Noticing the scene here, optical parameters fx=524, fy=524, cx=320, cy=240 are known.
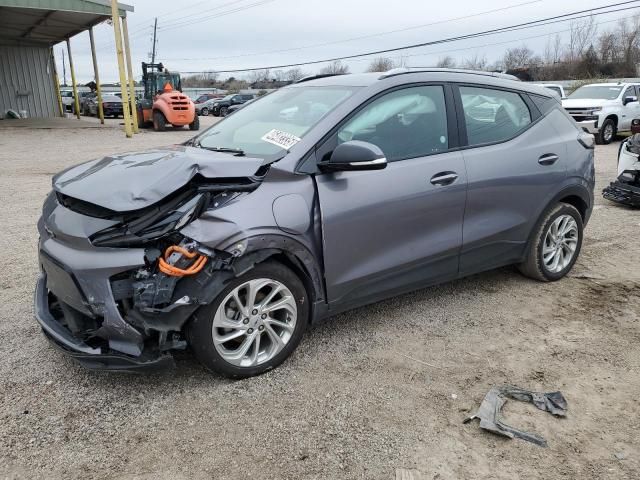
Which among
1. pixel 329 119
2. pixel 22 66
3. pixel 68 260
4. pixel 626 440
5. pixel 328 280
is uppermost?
pixel 22 66

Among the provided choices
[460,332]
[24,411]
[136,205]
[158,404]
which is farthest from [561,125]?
[24,411]

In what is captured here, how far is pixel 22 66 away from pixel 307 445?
27.9m

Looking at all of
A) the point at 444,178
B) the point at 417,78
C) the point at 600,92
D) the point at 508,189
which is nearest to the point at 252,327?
the point at 444,178

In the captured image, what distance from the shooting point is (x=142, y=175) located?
9.66ft

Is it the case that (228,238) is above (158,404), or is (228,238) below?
above

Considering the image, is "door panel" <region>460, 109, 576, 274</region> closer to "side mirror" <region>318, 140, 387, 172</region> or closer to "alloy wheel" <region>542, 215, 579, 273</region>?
"alloy wheel" <region>542, 215, 579, 273</region>

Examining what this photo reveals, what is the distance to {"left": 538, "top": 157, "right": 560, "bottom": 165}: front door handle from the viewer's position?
4.14m

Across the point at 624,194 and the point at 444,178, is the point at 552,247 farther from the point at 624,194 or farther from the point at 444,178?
the point at 624,194

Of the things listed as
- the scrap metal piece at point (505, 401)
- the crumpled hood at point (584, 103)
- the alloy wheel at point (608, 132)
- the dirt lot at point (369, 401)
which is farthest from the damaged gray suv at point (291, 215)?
the alloy wheel at point (608, 132)

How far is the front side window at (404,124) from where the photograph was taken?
11.1ft

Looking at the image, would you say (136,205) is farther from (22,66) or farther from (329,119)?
(22,66)

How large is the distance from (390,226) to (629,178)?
5593 mm

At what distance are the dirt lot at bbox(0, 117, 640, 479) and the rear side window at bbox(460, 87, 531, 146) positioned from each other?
1291 mm

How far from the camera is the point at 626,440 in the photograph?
255cm
